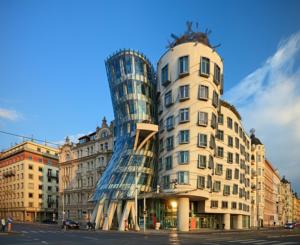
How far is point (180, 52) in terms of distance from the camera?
6138 centimetres

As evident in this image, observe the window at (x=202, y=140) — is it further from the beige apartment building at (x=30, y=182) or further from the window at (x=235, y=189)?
the beige apartment building at (x=30, y=182)

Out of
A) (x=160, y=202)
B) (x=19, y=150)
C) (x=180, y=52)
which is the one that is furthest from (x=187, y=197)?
(x=19, y=150)

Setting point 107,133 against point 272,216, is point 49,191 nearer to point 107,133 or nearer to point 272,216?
point 107,133

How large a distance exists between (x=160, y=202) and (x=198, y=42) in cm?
2758

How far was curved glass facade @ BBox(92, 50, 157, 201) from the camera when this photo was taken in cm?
6247

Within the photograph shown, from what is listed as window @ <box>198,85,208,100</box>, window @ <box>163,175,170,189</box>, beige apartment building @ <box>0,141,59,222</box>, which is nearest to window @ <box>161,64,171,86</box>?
window @ <box>198,85,208,100</box>

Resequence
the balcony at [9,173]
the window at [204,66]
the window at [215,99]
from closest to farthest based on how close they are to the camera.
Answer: the window at [204,66] → the window at [215,99] → the balcony at [9,173]

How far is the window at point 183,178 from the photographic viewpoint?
5656 cm

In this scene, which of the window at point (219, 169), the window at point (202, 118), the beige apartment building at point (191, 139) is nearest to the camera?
the beige apartment building at point (191, 139)

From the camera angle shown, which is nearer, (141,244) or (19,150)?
(141,244)

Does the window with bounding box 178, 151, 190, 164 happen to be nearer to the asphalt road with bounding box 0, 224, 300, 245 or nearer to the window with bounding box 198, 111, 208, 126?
the window with bounding box 198, 111, 208, 126

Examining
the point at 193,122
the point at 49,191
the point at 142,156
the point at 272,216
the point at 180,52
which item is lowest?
the point at 272,216

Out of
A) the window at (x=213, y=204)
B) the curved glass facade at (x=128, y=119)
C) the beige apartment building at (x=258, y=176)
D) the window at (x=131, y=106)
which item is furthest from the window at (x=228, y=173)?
the beige apartment building at (x=258, y=176)

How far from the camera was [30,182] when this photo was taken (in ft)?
403
